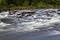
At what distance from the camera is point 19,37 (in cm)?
1319

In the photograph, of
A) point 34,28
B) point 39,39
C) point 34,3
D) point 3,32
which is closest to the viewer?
point 39,39

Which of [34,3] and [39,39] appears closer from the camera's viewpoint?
[39,39]

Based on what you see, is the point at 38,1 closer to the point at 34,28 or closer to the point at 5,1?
the point at 5,1

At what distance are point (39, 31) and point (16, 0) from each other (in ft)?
67.6

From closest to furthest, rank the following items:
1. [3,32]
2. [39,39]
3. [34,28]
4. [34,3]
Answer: [39,39] → [3,32] → [34,28] → [34,3]

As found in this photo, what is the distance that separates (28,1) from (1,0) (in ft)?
14.4

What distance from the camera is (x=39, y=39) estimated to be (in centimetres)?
1257

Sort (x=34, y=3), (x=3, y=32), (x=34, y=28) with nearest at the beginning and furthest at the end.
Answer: (x=3, y=32) < (x=34, y=28) < (x=34, y=3)

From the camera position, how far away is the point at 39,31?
48.1 ft

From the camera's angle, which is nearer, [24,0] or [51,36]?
[51,36]

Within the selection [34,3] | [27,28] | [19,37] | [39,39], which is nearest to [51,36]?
[39,39]

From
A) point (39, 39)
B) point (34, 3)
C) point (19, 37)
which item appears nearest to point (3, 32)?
point (19, 37)

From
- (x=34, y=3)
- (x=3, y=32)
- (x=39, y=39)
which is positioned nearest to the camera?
(x=39, y=39)

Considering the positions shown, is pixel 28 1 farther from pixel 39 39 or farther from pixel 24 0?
pixel 39 39
